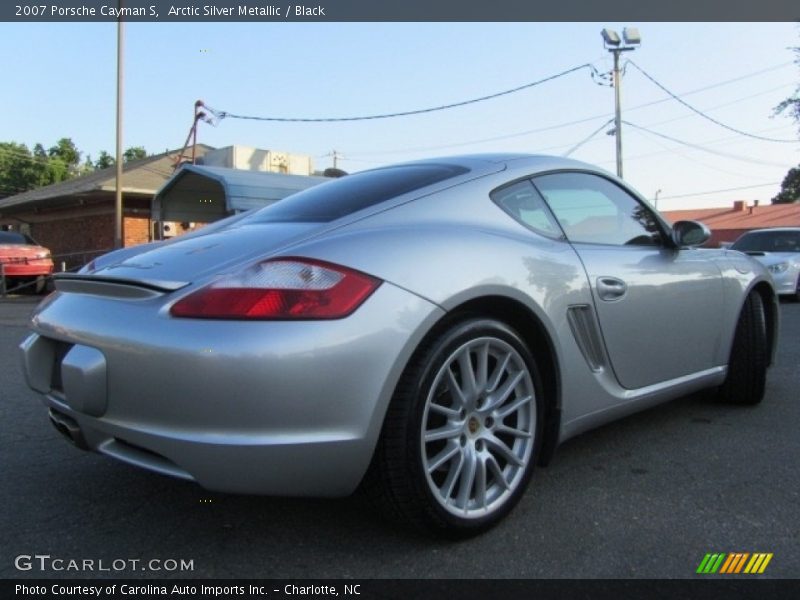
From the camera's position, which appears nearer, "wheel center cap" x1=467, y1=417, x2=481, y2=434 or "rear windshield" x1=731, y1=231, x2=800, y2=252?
"wheel center cap" x1=467, y1=417, x2=481, y2=434

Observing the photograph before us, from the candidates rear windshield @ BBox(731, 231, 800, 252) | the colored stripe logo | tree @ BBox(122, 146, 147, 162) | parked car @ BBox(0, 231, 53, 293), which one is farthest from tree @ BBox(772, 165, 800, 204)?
tree @ BBox(122, 146, 147, 162)

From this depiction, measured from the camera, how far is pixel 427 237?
221cm

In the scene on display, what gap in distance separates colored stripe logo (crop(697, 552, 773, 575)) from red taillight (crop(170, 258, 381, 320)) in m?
1.39

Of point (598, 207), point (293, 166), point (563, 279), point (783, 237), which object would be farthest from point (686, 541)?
point (293, 166)

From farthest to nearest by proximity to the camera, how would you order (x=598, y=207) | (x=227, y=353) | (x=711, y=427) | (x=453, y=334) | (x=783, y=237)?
(x=783, y=237) < (x=711, y=427) < (x=598, y=207) < (x=453, y=334) < (x=227, y=353)

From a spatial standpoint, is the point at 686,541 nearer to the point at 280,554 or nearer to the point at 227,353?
the point at 280,554

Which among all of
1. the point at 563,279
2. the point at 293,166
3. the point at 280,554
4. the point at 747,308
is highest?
the point at 293,166

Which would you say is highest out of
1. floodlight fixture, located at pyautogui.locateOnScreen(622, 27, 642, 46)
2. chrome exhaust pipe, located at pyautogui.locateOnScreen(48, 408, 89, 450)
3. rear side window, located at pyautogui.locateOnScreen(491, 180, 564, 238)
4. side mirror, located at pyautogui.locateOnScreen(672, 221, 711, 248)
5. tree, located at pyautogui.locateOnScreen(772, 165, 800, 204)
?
floodlight fixture, located at pyautogui.locateOnScreen(622, 27, 642, 46)

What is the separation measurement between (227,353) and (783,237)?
1338cm

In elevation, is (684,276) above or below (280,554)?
above

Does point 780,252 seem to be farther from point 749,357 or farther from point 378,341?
point 378,341

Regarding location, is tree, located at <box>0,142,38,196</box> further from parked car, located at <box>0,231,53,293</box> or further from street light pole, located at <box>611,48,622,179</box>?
street light pole, located at <box>611,48,622,179</box>

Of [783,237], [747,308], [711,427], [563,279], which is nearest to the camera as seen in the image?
[563,279]
